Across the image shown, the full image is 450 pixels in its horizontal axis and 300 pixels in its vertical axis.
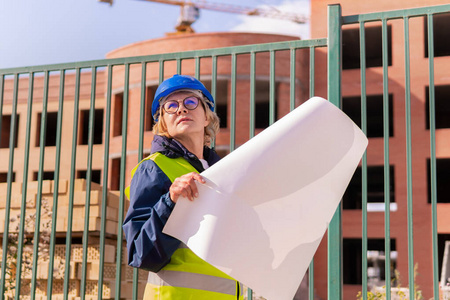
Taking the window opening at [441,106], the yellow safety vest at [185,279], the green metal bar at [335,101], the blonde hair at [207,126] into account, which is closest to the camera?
the yellow safety vest at [185,279]

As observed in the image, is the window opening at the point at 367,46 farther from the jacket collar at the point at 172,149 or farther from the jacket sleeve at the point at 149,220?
the jacket sleeve at the point at 149,220

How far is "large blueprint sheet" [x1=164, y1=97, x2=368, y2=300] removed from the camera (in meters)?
1.78

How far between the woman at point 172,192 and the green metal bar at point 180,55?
5.38ft

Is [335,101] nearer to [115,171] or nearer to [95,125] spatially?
[115,171]

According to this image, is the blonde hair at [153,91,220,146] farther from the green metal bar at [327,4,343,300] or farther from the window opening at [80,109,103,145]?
the window opening at [80,109,103,145]

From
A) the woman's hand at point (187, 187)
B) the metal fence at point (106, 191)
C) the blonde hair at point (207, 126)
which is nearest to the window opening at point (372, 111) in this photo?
the metal fence at point (106, 191)

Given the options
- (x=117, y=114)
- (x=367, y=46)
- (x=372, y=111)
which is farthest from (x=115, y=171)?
(x=367, y=46)

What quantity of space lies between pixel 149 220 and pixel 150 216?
3cm

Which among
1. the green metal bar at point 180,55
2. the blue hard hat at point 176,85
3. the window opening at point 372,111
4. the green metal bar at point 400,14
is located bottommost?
the window opening at point 372,111

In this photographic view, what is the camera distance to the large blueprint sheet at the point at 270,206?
178cm

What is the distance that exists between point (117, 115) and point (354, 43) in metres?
11.3

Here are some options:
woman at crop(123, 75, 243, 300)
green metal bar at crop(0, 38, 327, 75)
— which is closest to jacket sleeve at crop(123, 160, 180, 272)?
woman at crop(123, 75, 243, 300)

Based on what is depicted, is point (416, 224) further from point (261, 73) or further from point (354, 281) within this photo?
point (354, 281)

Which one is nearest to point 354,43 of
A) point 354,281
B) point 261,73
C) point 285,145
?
point 261,73
